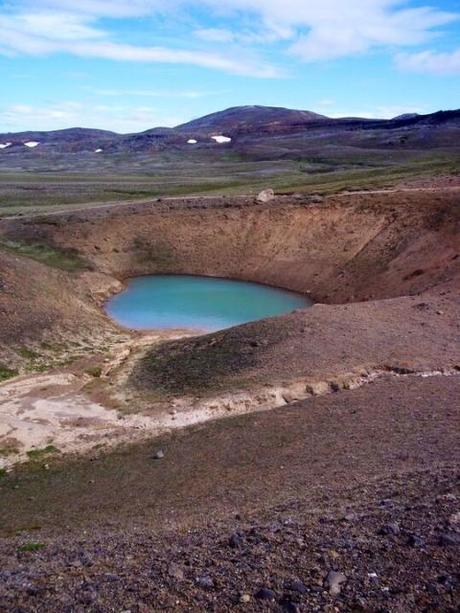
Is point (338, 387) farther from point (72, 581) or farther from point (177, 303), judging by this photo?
point (177, 303)

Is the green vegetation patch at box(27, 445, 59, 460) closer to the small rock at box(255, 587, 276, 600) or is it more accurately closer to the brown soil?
the brown soil

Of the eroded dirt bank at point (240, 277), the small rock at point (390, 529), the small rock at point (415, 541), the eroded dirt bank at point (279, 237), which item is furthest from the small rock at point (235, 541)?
the eroded dirt bank at point (279, 237)

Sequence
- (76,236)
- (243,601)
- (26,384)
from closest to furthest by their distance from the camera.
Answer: (243,601) < (26,384) < (76,236)

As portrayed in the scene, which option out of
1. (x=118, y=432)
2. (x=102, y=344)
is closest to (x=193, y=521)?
(x=118, y=432)

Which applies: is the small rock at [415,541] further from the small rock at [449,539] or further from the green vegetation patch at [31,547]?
the green vegetation patch at [31,547]

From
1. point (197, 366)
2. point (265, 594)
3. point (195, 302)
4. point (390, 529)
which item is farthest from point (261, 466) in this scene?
point (195, 302)

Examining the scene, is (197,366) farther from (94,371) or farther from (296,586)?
(296,586)
